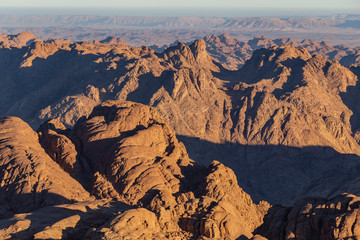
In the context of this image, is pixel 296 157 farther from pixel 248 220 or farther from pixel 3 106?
pixel 3 106

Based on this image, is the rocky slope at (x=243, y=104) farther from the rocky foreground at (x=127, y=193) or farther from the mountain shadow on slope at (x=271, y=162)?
the rocky foreground at (x=127, y=193)

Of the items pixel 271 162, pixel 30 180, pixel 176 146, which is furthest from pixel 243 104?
pixel 30 180

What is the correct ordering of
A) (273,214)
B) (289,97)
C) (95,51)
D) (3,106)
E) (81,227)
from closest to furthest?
(81,227), (273,214), (289,97), (3,106), (95,51)

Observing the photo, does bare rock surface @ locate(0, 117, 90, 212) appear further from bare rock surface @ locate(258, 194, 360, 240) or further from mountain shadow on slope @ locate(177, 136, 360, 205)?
mountain shadow on slope @ locate(177, 136, 360, 205)

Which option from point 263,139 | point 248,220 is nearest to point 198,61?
point 263,139

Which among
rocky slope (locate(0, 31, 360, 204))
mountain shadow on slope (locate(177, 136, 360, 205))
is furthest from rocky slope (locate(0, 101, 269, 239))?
mountain shadow on slope (locate(177, 136, 360, 205))

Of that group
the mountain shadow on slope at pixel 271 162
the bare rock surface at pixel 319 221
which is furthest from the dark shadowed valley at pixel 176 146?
the mountain shadow on slope at pixel 271 162
